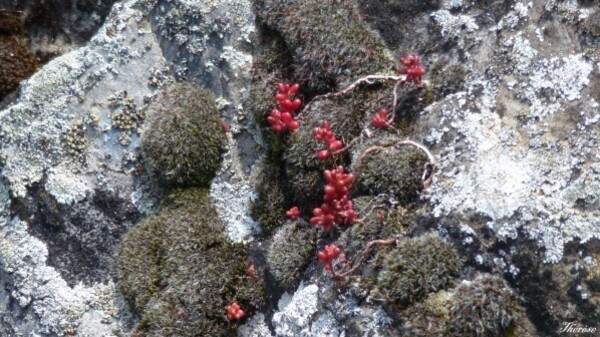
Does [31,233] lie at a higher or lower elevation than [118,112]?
lower

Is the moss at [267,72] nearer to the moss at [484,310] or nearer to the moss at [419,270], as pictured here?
the moss at [419,270]

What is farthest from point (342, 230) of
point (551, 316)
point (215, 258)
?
point (551, 316)

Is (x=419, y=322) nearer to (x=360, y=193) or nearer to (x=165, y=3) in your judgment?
(x=360, y=193)

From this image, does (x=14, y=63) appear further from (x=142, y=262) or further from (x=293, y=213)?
(x=293, y=213)

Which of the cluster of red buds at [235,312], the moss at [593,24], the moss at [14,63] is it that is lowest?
the cluster of red buds at [235,312]

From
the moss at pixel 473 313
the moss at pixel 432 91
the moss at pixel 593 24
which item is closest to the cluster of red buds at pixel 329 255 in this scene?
the moss at pixel 473 313

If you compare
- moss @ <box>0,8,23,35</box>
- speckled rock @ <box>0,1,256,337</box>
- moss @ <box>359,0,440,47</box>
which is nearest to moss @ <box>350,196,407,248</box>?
speckled rock @ <box>0,1,256,337</box>

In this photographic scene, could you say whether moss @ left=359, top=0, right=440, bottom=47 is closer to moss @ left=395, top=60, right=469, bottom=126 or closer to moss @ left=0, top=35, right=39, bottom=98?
moss @ left=395, top=60, right=469, bottom=126
